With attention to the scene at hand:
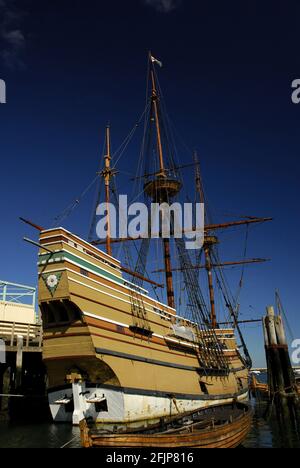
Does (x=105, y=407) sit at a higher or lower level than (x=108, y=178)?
lower

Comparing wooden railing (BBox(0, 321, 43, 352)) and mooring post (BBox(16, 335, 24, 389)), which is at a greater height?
wooden railing (BBox(0, 321, 43, 352))

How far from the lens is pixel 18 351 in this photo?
80.4 ft

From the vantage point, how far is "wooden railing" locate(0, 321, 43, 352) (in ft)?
84.3

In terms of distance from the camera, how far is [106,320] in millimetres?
20641

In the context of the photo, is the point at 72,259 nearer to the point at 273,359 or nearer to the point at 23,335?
the point at 23,335

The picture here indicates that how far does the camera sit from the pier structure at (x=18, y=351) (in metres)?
24.2

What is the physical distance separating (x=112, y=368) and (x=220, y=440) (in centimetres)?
754

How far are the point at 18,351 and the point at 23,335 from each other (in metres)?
4.31

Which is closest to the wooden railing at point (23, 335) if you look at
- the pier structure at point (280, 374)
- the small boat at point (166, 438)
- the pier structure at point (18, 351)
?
the pier structure at point (18, 351)

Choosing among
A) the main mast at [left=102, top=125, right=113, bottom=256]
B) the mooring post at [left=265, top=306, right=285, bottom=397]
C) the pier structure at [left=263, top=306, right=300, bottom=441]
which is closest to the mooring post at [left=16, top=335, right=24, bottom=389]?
the main mast at [left=102, top=125, right=113, bottom=256]

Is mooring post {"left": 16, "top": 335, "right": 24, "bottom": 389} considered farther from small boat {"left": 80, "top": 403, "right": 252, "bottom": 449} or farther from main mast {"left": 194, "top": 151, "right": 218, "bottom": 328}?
main mast {"left": 194, "top": 151, "right": 218, "bottom": 328}

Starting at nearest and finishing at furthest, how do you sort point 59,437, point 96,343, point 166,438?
1. point 166,438
2. point 59,437
3. point 96,343

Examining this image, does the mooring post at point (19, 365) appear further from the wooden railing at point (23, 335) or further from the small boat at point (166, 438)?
the small boat at point (166, 438)

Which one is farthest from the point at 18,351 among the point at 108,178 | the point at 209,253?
the point at 209,253
